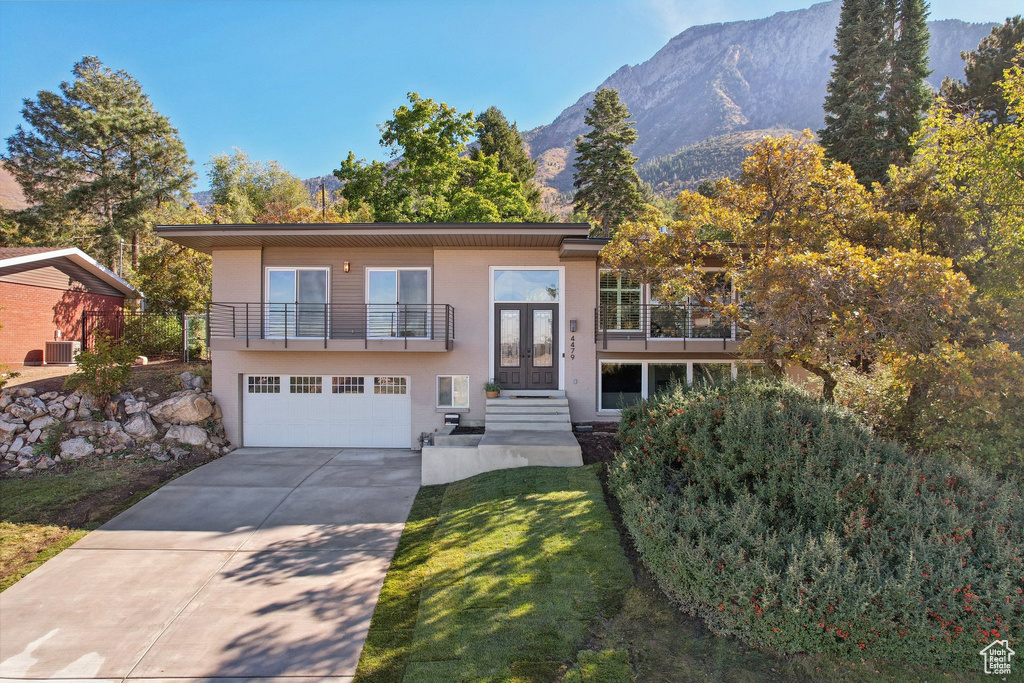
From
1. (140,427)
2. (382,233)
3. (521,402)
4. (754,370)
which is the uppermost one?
(382,233)

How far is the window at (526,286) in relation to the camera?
1223cm

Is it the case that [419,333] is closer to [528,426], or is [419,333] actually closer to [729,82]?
[528,426]

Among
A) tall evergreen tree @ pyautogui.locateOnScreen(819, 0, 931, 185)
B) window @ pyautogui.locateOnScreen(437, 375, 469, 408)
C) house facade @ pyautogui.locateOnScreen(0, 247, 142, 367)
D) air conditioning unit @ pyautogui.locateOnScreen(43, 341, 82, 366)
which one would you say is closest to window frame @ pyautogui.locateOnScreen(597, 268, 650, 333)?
window @ pyautogui.locateOnScreen(437, 375, 469, 408)

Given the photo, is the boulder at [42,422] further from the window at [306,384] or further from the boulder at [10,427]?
the window at [306,384]

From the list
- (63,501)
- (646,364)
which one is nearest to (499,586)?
(63,501)

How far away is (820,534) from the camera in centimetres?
478

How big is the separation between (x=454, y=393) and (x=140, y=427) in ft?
22.8

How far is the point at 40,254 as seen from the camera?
608 inches

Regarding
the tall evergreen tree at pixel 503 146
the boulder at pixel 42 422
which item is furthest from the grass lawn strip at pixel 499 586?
the tall evergreen tree at pixel 503 146

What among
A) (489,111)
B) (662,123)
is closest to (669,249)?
(489,111)

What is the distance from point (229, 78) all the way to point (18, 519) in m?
15.2

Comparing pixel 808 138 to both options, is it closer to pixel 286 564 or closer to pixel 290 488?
pixel 286 564

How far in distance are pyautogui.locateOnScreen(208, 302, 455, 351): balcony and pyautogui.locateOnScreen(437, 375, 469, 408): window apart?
0.91 meters

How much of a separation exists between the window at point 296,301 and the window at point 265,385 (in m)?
1.13
